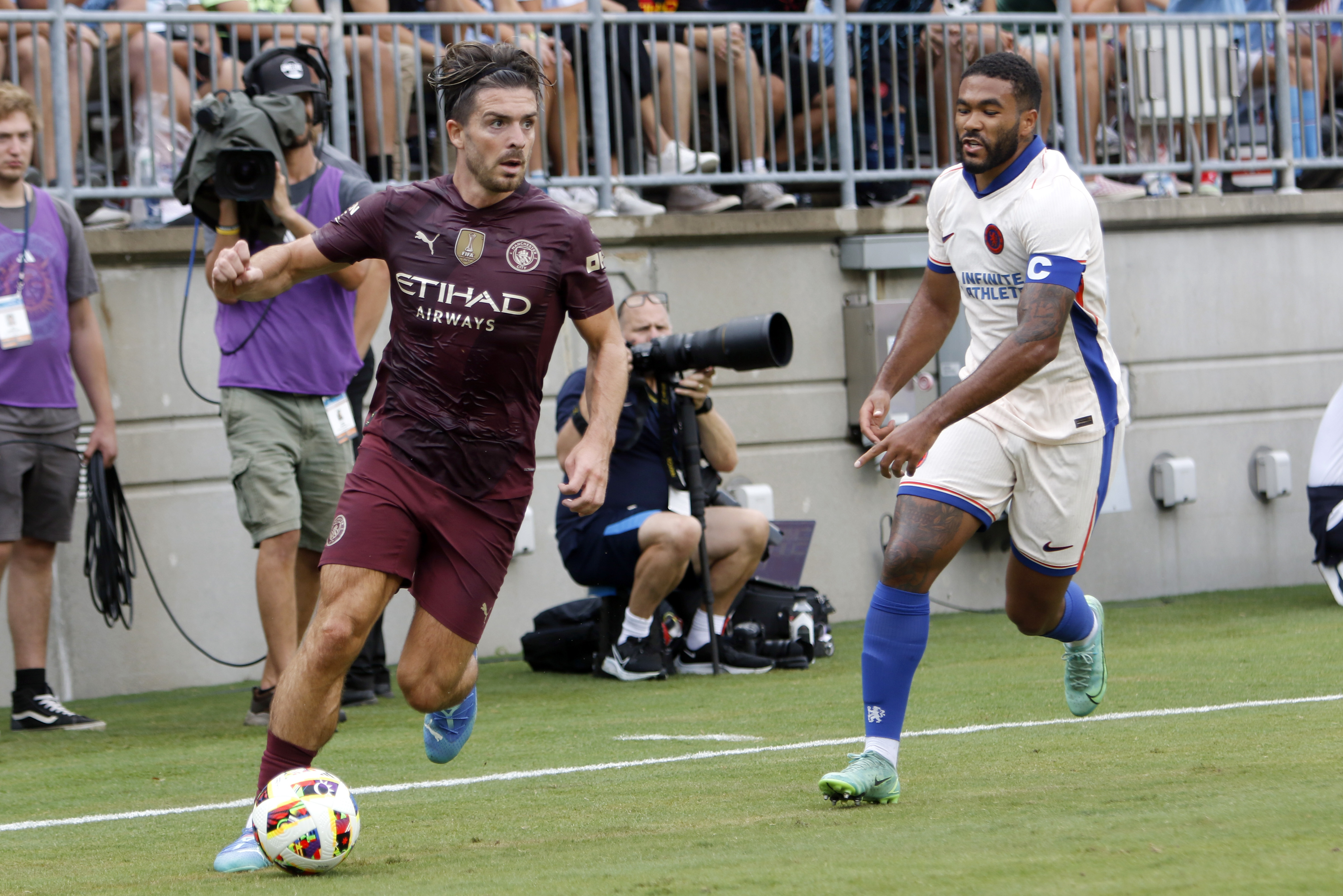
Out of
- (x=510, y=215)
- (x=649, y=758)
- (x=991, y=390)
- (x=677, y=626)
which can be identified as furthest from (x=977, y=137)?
(x=677, y=626)

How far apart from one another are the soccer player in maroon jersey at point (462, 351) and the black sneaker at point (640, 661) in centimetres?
370

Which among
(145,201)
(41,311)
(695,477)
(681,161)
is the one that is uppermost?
(681,161)

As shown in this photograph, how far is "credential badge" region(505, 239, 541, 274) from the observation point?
5.05 metres

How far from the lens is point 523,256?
16.6 ft

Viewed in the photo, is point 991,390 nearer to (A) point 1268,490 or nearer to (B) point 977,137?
(B) point 977,137

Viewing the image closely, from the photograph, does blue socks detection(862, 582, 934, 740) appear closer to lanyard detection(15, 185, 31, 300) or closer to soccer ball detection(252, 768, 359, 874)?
soccer ball detection(252, 768, 359, 874)

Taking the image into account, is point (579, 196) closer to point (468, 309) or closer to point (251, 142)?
point (251, 142)

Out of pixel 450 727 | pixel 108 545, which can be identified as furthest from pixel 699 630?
pixel 450 727

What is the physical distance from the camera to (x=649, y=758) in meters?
6.32

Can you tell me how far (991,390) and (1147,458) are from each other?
24.5 ft

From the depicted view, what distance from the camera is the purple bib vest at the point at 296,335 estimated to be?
25.2 feet

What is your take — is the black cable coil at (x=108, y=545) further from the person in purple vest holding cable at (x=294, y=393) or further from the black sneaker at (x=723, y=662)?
the black sneaker at (x=723, y=662)

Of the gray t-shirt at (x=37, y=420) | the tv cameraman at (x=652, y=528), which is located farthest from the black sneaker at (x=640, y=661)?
the gray t-shirt at (x=37, y=420)

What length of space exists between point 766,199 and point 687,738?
538cm
